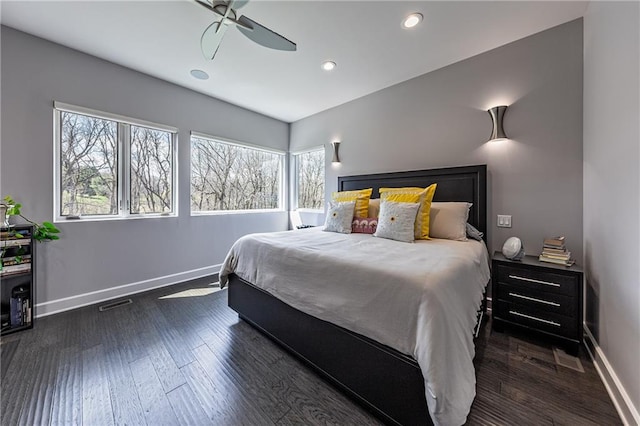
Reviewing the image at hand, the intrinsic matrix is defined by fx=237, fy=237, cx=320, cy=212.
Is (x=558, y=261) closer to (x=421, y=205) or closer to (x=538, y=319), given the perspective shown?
(x=538, y=319)

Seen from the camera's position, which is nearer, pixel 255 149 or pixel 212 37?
pixel 212 37

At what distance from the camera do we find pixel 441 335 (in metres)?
1.07

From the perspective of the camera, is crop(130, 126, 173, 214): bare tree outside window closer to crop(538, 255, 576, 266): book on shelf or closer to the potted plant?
the potted plant

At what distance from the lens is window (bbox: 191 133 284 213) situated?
3723 millimetres

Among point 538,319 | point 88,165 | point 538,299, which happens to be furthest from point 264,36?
point 538,319

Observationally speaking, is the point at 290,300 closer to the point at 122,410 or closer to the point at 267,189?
the point at 122,410

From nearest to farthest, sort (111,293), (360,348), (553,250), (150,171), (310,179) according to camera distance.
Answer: (360,348)
(553,250)
(111,293)
(150,171)
(310,179)

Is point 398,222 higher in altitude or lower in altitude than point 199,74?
lower

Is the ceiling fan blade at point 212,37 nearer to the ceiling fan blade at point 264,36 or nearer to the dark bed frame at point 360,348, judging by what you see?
the ceiling fan blade at point 264,36

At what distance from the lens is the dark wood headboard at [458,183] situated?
2.55m

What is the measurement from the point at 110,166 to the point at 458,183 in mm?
4161

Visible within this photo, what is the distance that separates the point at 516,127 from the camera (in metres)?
2.41

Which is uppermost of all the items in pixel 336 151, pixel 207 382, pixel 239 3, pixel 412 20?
pixel 412 20

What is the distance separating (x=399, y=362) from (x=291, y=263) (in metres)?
0.96
